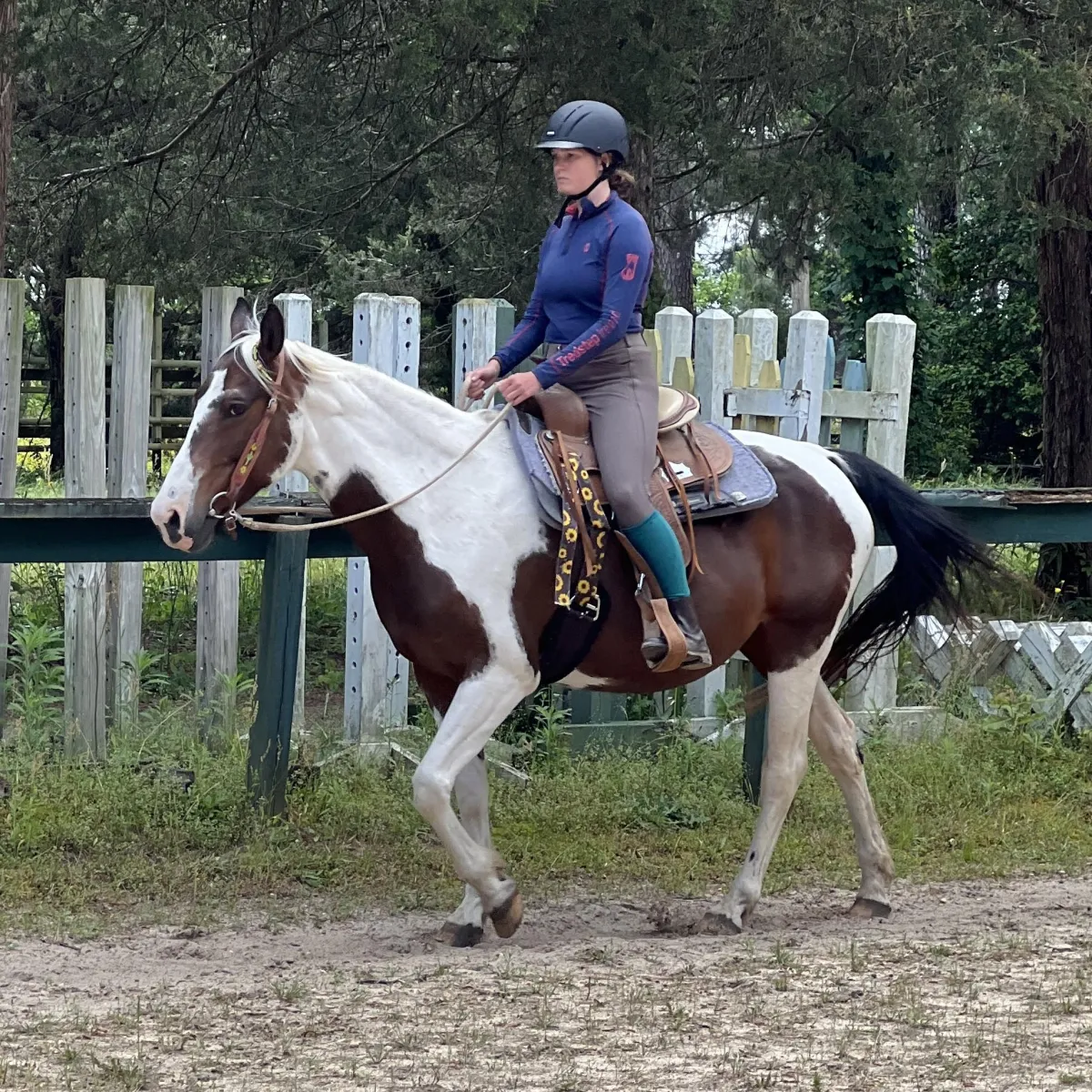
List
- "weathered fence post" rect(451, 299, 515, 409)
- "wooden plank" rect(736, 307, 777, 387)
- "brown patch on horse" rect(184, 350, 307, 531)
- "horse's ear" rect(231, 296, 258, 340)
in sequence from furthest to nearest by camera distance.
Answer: "wooden plank" rect(736, 307, 777, 387), "weathered fence post" rect(451, 299, 515, 409), "horse's ear" rect(231, 296, 258, 340), "brown patch on horse" rect(184, 350, 307, 531)

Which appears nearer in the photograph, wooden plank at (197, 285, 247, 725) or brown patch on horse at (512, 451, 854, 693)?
brown patch on horse at (512, 451, 854, 693)

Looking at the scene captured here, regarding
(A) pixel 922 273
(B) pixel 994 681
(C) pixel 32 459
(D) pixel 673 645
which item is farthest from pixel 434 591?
(A) pixel 922 273

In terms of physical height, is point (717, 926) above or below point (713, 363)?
below

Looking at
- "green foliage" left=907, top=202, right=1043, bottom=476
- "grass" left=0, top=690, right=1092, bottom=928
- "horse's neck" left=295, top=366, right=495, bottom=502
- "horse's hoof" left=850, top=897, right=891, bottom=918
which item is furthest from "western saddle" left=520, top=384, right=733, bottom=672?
"green foliage" left=907, top=202, right=1043, bottom=476

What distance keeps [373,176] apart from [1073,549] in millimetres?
7112

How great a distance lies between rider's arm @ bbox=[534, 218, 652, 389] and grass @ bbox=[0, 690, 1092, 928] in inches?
84.4

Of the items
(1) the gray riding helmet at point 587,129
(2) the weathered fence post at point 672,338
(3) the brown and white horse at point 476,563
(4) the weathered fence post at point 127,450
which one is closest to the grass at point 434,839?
(4) the weathered fence post at point 127,450

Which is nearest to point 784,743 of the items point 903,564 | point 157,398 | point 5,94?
point 903,564

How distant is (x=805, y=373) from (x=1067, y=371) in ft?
14.3

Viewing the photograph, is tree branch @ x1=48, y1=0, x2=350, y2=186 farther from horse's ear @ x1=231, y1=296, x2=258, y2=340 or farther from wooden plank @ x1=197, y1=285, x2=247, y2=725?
horse's ear @ x1=231, y1=296, x2=258, y2=340

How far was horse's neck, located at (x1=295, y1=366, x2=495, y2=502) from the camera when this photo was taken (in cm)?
543

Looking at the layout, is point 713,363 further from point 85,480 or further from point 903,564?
point 85,480

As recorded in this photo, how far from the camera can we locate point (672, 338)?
797 cm

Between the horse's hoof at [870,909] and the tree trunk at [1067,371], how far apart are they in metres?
5.51
